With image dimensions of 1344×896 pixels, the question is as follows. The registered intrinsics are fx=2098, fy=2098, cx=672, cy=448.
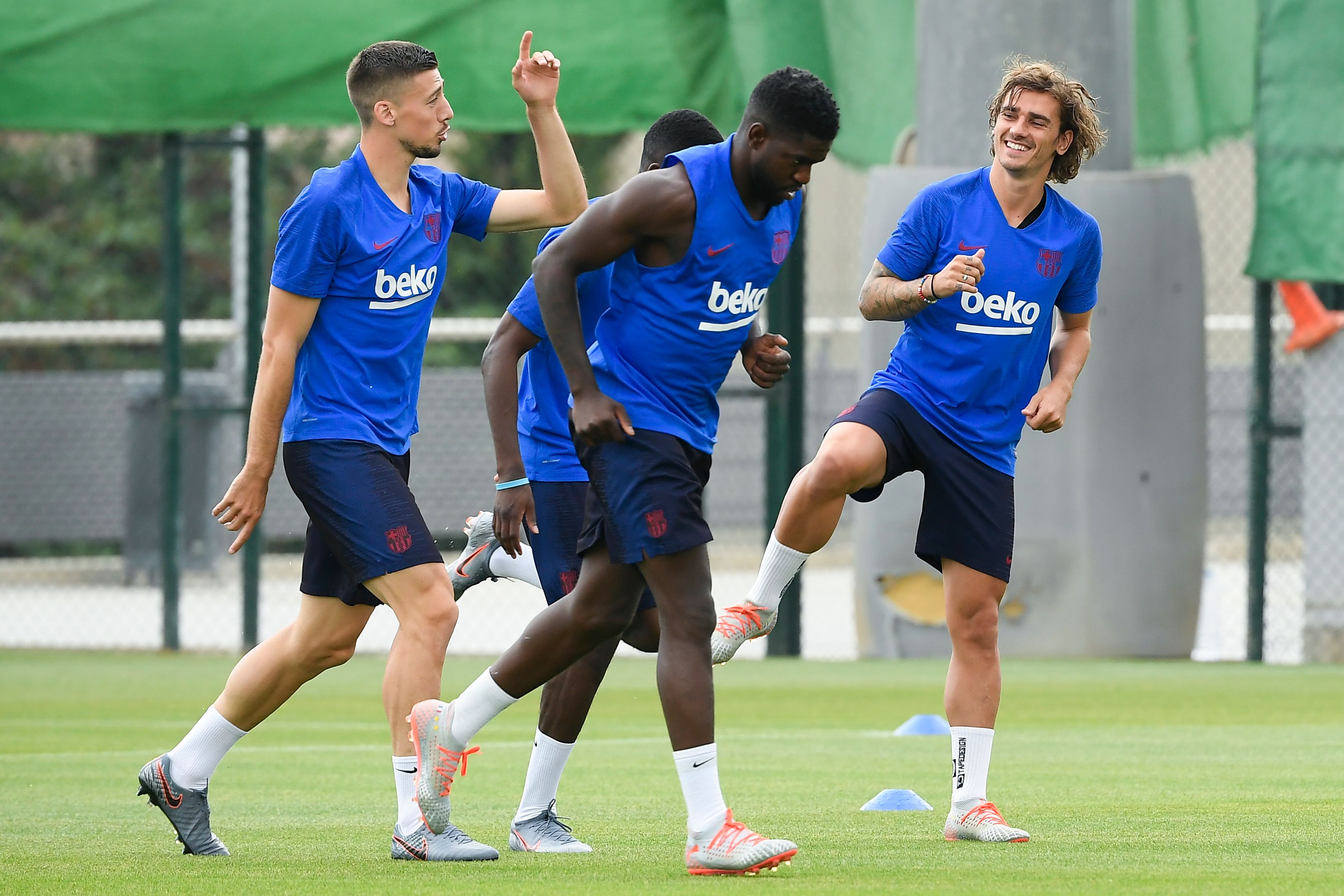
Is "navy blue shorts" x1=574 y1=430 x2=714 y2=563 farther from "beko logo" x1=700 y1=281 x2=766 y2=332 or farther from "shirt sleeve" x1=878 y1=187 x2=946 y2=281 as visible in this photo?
"shirt sleeve" x1=878 y1=187 x2=946 y2=281

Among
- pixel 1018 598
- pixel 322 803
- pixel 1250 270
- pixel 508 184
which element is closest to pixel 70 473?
pixel 508 184

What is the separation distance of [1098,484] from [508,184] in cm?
1120

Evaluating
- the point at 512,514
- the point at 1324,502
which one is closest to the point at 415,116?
the point at 512,514

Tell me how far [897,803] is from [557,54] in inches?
278

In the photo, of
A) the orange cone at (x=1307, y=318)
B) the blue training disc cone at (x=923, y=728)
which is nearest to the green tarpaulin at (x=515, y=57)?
the orange cone at (x=1307, y=318)

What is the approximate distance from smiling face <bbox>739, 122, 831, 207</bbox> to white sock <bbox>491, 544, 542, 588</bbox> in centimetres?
203

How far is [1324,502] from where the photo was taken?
11.6 metres

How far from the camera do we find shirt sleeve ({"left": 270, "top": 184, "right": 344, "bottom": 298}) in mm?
5254

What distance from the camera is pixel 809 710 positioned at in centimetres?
975

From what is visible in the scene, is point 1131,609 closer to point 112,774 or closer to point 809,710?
point 809,710

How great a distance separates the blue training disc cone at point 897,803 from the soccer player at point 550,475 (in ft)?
3.00

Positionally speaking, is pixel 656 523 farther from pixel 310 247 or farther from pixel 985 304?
pixel 985 304

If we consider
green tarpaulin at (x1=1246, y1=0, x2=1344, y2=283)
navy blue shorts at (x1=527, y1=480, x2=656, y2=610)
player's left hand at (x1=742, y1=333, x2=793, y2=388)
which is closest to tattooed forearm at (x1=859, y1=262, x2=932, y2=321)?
player's left hand at (x1=742, y1=333, x2=793, y2=388)

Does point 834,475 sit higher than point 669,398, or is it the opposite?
point 669,398
